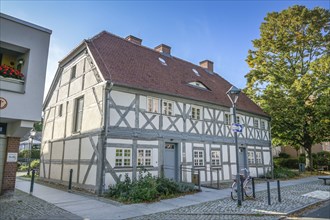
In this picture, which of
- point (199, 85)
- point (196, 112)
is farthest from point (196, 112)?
point (199, 85)

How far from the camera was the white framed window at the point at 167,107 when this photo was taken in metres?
14.5

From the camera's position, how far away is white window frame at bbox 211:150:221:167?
16481mm

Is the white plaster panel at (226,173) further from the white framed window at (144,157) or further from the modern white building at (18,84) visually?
the modern white building at (18,84)

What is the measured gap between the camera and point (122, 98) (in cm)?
1258

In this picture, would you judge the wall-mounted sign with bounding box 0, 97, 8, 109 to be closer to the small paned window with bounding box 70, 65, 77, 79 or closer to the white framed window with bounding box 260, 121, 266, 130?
the small paned window with bounding box 70, 65, 77, 79

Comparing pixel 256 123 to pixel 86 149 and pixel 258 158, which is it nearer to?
pixel 258 158

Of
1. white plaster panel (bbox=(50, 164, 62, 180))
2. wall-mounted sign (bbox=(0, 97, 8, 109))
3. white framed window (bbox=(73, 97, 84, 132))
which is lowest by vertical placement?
white plaster panel (bbox=(50, 164, 62, 180))

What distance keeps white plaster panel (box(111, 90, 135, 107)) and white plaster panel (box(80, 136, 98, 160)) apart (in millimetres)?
2041

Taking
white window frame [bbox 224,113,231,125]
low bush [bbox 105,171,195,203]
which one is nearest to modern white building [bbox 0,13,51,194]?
low bush [bbox 105,171,195,203]

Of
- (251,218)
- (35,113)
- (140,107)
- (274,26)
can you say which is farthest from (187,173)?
(274,26)

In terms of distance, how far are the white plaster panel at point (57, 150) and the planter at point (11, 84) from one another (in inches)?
275

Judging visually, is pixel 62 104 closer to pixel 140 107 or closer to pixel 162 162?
pixel 140 107

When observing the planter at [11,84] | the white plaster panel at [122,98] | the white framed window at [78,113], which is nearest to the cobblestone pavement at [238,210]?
the white plaster panel at [122,98]

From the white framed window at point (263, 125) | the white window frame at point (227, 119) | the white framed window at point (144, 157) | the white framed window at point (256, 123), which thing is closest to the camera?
the white framed window at point (144, 157)
